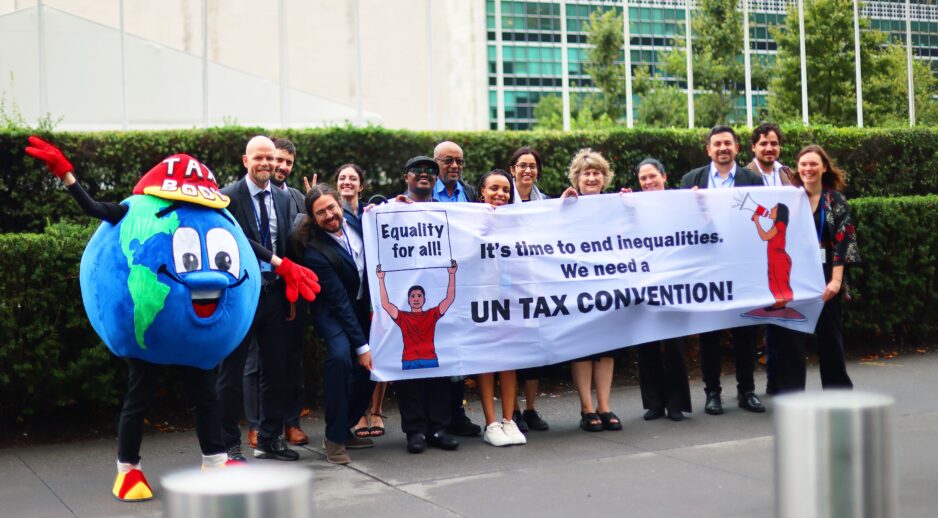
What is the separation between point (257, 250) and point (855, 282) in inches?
253

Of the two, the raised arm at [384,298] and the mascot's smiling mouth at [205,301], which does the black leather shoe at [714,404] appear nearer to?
the raised arm at [384,298]

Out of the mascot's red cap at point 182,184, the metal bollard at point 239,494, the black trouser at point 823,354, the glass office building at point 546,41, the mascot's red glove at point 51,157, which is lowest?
the black trouser at point 823,354

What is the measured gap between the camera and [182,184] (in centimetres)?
643

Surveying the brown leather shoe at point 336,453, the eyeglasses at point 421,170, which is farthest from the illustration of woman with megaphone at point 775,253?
the brown leather shoe at point 336,453

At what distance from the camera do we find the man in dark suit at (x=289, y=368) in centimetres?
778

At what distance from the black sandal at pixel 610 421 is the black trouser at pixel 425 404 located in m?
1.15

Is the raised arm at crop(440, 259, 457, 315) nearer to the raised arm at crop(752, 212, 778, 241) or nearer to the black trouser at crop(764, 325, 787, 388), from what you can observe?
the raised arm at crop(752, 212, 778, 241)

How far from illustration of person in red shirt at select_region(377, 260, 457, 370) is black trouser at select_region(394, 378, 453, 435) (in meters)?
0.14

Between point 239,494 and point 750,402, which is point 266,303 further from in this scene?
point 239,494

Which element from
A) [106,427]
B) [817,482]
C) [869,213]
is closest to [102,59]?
[106,427]

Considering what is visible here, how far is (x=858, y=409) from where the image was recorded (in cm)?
340

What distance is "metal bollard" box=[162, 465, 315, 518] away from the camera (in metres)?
2.37

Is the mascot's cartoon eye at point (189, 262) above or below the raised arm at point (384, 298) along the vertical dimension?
above

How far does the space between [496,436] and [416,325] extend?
37.4 inches
